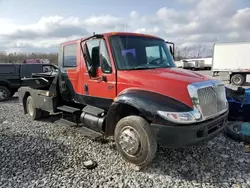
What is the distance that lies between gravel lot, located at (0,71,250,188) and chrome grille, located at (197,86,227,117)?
0.99 m

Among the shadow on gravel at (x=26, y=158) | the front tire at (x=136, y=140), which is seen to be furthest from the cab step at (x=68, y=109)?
the front tire at (x=136, y=140)

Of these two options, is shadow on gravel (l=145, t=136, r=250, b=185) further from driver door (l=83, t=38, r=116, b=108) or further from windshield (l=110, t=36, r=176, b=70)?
windshield (l=110, t=36, r=176, b=70)

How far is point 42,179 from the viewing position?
11.3 ft

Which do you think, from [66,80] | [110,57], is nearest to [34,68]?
[66,80]

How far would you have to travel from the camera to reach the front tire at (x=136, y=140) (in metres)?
3.52

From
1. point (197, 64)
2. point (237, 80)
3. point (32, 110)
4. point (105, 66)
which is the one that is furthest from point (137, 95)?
point (197, 64)

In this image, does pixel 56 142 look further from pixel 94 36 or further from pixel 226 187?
pixel 226 187

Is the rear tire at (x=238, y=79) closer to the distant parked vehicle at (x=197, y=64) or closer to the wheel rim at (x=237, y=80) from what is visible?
the wheel rim at (x=237, y=80)

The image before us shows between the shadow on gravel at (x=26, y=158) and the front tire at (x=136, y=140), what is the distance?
121 cm

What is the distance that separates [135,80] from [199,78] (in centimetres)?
113

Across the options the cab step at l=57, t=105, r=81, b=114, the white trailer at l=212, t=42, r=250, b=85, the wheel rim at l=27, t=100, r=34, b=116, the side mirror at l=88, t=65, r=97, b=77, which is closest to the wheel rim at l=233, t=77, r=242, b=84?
the white trailer at l=212, t=42, r=250, b=85

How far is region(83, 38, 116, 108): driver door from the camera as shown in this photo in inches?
169

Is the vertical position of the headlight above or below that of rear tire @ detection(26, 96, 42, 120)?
above

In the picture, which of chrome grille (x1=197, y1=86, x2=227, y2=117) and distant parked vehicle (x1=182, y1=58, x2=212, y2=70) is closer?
chrome grille (x1=197, y1=86, x2=227, y2=117)
